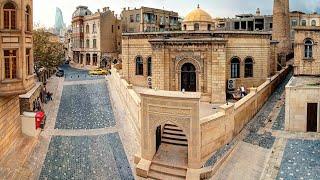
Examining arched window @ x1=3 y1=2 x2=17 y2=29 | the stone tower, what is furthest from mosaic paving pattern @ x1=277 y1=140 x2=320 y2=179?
the stone tower

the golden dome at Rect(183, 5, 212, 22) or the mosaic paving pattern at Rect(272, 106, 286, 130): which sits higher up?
the golden dome at Rect(183, 5, 212, 22)

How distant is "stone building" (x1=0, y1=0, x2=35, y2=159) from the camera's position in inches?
626

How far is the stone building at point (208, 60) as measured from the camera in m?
27.1

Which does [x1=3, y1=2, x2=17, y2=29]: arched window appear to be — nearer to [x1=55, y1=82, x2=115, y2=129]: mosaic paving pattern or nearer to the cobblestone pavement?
the cobblestone pavement

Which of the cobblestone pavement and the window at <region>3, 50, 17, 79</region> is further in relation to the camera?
the cobblestone pavement

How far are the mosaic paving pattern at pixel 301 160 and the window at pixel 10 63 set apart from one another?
12.9m

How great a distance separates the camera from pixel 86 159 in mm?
17281

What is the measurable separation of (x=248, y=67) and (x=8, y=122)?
20.3 meters

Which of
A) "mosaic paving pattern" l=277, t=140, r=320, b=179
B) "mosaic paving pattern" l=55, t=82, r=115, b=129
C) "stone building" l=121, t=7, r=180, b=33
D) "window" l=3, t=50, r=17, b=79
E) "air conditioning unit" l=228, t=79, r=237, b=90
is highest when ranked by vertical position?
"stone building" l=121, t=7, r=180, b=33

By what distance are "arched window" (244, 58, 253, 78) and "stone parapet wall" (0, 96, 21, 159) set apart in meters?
18.8

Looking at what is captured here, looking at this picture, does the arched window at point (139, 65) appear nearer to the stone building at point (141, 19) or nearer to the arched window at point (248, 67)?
the arched window at point (248, 67)

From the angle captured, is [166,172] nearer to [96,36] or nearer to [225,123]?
[225,123]

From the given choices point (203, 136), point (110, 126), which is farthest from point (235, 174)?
point (110, 126)

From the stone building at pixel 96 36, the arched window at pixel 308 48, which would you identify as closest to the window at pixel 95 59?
the stone building at pixel 96 36
